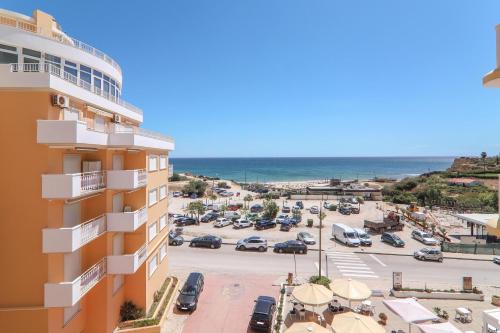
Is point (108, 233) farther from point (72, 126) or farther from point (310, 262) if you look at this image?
point (310, 262)

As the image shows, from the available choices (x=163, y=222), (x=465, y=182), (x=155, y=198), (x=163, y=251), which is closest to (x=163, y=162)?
(x=155, y=198)

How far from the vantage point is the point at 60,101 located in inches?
495

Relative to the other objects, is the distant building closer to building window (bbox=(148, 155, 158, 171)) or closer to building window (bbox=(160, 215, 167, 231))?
building window (bbox=(160, 215, 167, 231))

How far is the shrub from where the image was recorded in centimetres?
1862

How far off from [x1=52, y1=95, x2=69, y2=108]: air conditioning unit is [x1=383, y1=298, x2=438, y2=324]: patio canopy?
19.7 meters

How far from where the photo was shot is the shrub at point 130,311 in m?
18.6

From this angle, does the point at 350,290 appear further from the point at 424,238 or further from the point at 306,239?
the point at 424,238

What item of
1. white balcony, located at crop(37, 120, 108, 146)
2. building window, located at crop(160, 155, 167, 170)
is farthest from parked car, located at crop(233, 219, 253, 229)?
white balcony, located at crop(37, 120, 108, 146)

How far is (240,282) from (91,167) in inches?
647

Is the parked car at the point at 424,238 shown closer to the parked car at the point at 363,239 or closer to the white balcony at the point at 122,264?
the parked car at the point at 363,239

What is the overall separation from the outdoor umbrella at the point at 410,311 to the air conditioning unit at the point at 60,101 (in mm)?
19665

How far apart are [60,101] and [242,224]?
36352 mm

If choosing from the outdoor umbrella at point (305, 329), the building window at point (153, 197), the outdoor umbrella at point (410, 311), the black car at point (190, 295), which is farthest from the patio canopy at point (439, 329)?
the building window at point (153, 197)

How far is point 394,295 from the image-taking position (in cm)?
2352
